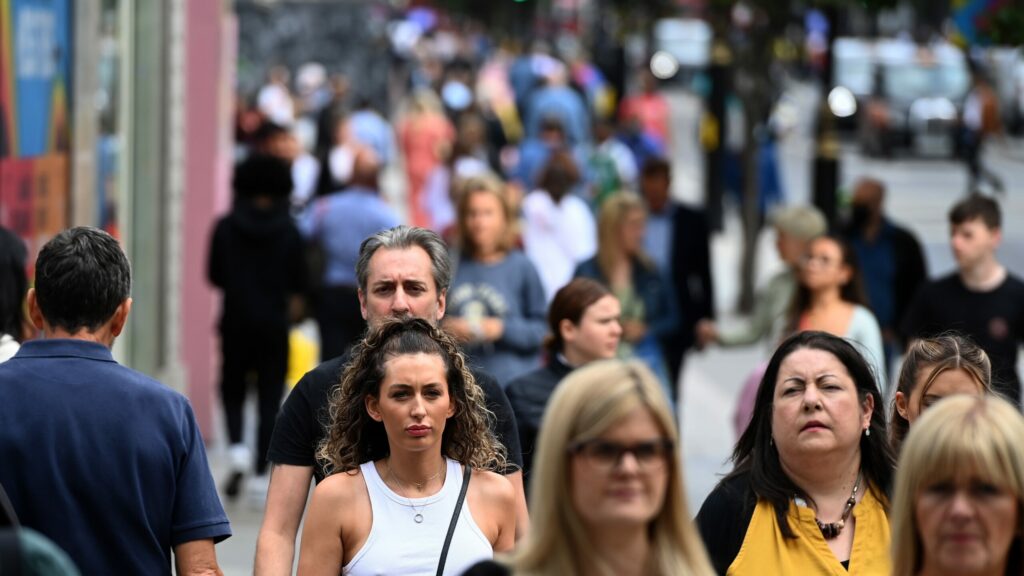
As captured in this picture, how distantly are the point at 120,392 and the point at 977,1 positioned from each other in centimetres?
888

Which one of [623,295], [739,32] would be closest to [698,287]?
[623,295]

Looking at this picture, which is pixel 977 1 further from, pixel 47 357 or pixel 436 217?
pixel 47 357

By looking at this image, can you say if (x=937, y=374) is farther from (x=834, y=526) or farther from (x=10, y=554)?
(x=10, y=554)

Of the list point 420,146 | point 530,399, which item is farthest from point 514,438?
point 420,146

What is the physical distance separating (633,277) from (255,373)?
2481mm

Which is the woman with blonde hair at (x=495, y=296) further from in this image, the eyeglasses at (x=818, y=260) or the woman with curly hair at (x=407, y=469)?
the woman with curly hair at (x=407, y=469)

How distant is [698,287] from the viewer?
38.0 feet

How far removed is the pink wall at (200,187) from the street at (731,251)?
606 mm

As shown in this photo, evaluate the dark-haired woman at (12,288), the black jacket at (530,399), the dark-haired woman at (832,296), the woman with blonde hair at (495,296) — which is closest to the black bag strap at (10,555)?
the dark-haired woman at (12,288)

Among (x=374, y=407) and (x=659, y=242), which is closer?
(x=374, y=407)

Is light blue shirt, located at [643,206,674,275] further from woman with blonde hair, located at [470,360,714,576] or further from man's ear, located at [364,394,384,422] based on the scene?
woman with blonde hair, located at [470,360,714,576]

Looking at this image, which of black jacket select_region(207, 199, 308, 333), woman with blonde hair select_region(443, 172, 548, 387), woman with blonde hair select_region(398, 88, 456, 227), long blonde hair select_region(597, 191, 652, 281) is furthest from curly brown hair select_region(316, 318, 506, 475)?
woman with blonde hair select_region(398, 88, 456, 227)

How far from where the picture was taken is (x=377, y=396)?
5.18 m

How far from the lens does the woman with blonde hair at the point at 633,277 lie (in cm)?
1023
